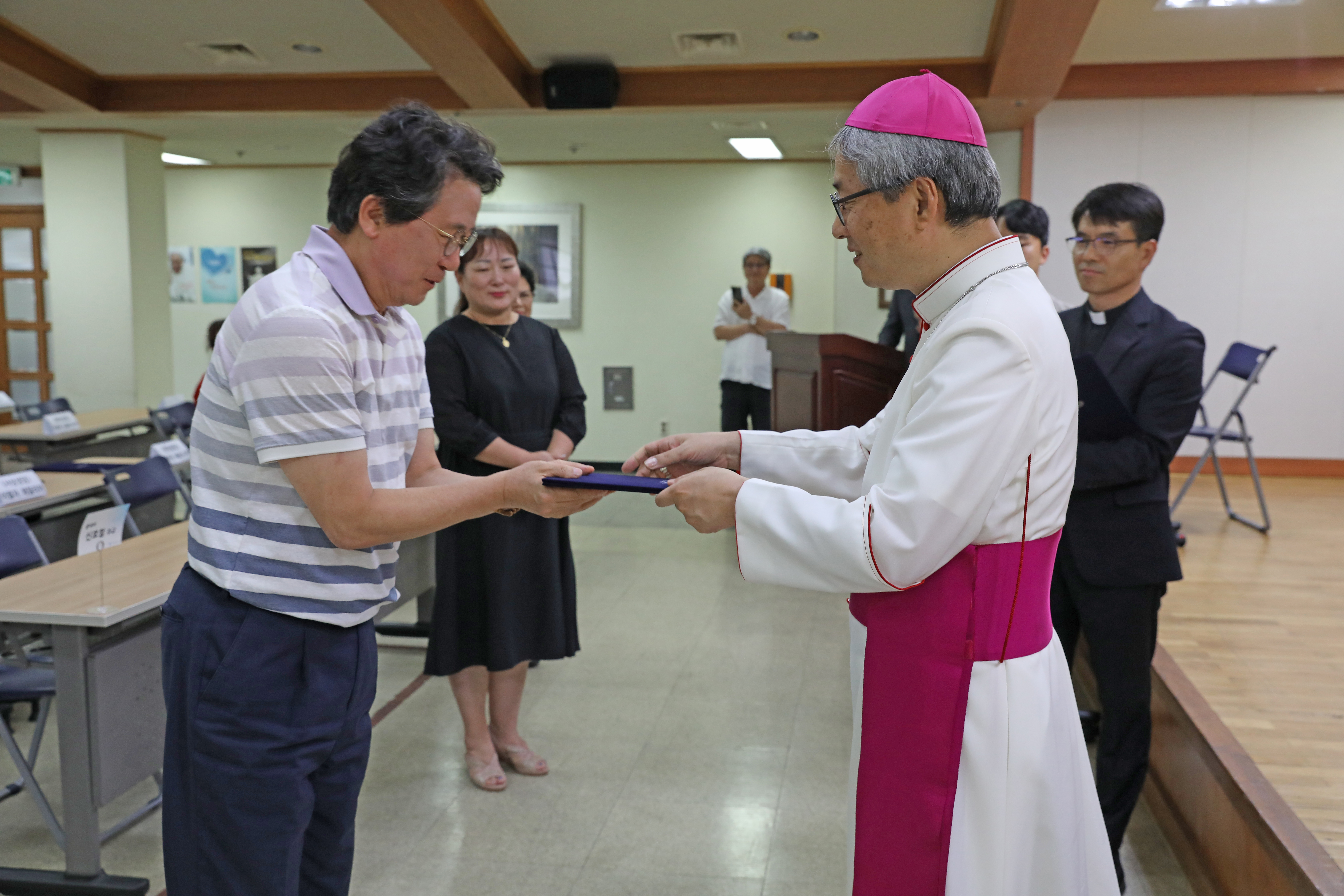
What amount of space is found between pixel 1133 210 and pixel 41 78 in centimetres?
733

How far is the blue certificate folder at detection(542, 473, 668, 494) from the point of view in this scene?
1597 mm

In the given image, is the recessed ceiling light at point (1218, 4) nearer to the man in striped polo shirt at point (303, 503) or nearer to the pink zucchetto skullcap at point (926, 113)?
the pink zucchetto skullcap at point (926, 113)

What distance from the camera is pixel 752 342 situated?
812 cm

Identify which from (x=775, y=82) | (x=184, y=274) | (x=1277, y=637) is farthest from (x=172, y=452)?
(x=184, y=274)

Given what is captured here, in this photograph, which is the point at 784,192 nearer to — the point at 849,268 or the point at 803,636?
the point at 849,268

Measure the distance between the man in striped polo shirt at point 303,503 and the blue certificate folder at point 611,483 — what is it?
27 mm

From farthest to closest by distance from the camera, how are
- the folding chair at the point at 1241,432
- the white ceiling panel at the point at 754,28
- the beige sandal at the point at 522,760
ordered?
the folding chair at the point at 1241,432, the white ceiling panel at the point at 754,28, the beige sandal at the point at 522,760

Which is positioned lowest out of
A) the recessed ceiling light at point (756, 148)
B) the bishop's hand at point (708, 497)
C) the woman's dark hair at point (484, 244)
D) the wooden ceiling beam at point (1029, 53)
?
the bishop's hand at point (708, 497)

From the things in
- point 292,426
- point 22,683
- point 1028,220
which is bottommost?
point 22,683

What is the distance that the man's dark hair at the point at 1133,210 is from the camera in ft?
8.72

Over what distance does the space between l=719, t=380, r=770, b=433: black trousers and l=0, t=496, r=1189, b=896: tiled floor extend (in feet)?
10.0

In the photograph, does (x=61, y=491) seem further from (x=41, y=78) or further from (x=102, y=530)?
(x=41, y=78)

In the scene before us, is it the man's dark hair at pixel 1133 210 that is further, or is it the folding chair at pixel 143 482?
the folding chair at pixel 143 482

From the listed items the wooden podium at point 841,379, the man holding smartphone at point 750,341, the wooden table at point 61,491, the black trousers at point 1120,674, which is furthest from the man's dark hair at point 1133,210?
the man holding smartphone at point 750,341
